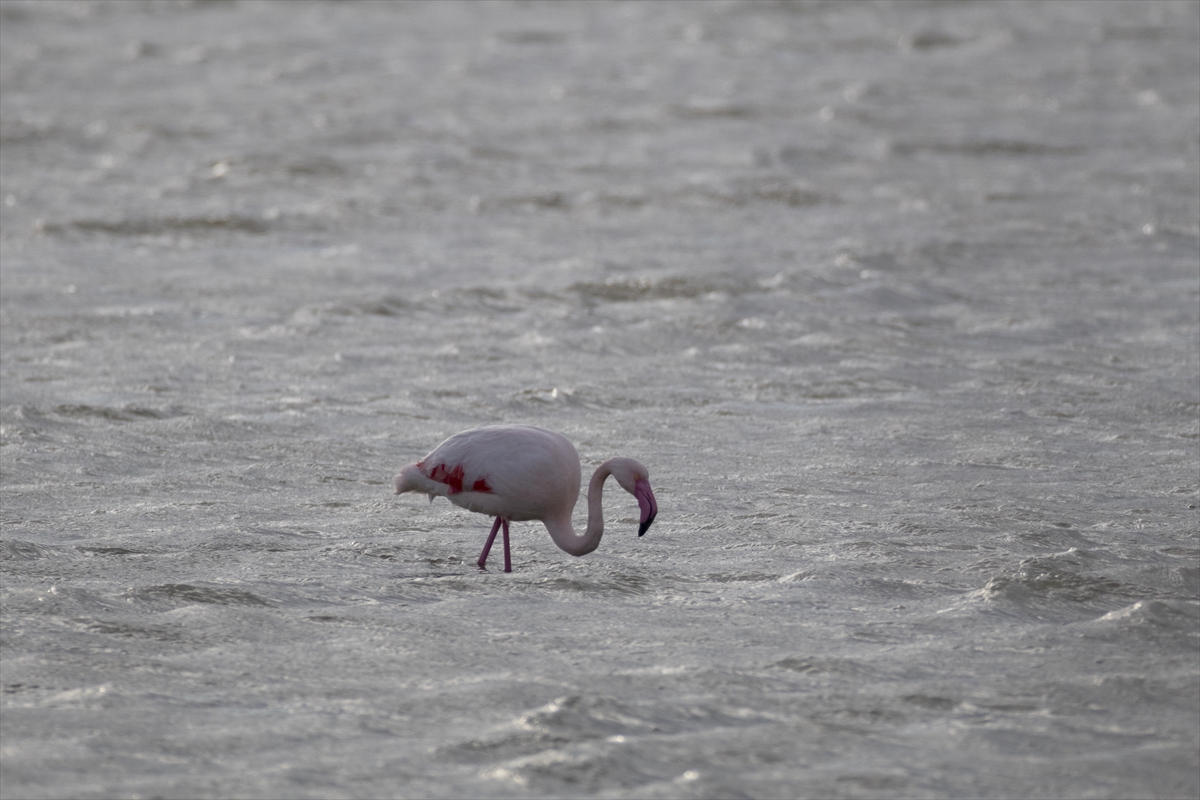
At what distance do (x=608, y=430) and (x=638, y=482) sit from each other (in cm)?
198

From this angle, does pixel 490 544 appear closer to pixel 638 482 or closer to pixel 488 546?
pixel 488 546

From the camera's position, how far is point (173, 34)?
21609 millimetres

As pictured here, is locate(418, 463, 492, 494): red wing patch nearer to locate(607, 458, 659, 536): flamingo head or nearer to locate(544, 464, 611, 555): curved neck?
locate(544, 464, 611, 555): curved neck

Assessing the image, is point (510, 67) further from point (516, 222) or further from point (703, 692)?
point (703, 692)

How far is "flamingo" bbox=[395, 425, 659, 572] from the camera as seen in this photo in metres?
5.96

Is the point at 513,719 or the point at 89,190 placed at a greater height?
the point at 89,190

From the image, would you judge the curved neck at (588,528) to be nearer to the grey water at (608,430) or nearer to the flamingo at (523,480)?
the flamingo at (523,480)

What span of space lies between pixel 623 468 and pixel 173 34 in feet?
57.3

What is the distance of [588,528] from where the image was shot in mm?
5977

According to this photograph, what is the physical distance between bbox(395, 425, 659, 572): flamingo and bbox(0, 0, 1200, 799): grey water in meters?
0.21

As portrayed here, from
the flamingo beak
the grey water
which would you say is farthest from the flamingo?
the grey water

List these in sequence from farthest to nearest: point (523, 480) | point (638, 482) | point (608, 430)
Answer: point (608, 430)
point (638, 482)
point (523, 480)

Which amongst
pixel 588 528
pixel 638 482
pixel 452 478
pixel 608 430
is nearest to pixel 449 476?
pixel 452 478

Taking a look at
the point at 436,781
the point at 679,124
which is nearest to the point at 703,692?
the point at 436,781
